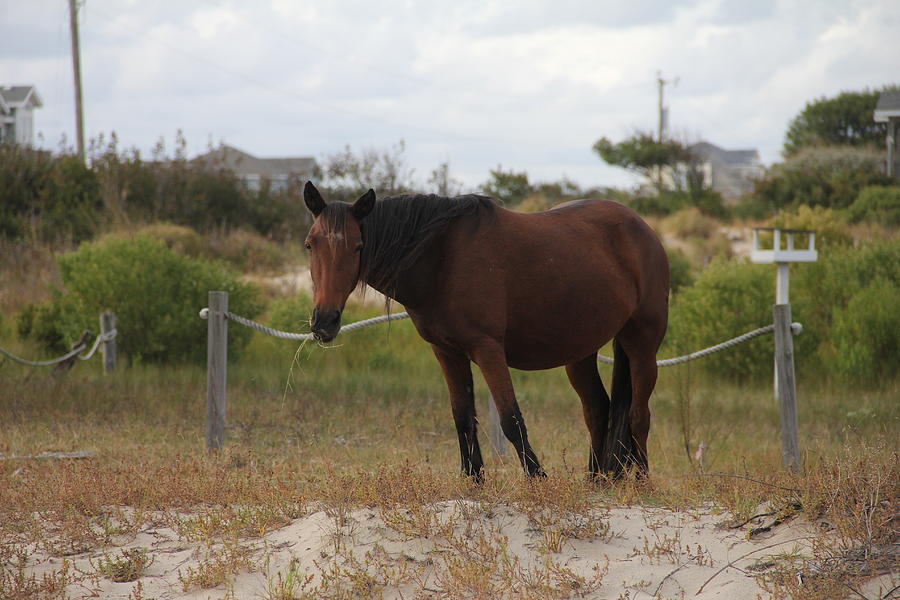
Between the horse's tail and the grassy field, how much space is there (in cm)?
26

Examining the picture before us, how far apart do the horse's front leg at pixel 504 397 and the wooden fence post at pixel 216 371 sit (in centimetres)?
360

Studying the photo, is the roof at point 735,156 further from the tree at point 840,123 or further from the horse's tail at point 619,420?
the horse's tail at point 619,420

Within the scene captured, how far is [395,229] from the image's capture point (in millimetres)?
4648

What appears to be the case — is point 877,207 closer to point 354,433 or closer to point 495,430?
point 354,433

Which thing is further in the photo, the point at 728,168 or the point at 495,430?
the point at 728,168

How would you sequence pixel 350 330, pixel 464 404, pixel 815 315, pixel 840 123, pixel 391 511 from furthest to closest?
pixel 840 123 < pixel 815 315 < pixel 350 330 < pixel 464 404 < pixel 391 511

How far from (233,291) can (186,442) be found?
16.2ft

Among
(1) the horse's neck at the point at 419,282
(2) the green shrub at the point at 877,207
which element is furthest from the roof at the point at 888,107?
(1) the horse's neck at the point at 419,282

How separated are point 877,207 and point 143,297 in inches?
737

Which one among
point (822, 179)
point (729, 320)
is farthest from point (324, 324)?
point (822, 179)

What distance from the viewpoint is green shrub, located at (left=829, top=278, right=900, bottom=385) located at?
1186 cm

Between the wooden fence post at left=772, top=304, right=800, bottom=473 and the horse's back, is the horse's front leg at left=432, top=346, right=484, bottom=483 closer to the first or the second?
the horse's back

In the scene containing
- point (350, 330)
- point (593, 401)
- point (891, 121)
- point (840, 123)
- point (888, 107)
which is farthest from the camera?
point (840, 123)

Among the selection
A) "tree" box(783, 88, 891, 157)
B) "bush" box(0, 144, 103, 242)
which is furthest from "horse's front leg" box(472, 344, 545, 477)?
"tree" box(783, 88, 891, 157)
